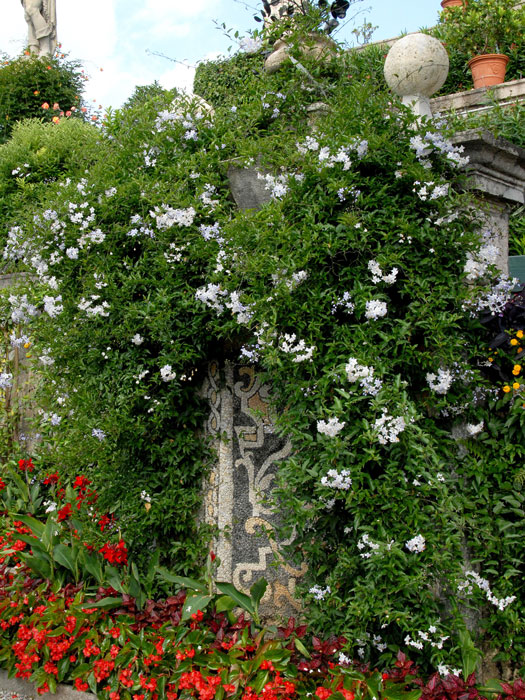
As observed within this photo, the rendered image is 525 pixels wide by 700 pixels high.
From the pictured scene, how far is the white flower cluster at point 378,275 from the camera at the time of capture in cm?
240

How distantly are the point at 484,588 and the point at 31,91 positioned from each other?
9923 mm

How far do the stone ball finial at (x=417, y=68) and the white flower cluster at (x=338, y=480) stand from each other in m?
1.61

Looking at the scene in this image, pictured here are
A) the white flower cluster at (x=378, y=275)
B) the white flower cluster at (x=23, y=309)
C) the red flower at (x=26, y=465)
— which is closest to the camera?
the white flower cluster at (x=378, y=275)

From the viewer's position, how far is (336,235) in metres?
2.49

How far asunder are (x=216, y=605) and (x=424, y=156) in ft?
6.71

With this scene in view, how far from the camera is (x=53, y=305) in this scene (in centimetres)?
314

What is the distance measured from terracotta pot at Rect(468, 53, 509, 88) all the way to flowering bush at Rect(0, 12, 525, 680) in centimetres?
400

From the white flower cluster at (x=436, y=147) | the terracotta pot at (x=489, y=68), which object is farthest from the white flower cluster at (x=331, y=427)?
the terracotta pot at (x=489, y=68)

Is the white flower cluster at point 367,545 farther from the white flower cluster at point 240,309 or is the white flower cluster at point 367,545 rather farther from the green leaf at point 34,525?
the green leaf at point 34,525

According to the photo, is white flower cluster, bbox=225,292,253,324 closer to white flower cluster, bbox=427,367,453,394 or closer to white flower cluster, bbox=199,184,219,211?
white flower cluster, bbox=199,184,219,211

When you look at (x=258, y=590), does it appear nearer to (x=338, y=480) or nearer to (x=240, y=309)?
(x=338, y=480)

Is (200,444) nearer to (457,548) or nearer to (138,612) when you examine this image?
(138,612)

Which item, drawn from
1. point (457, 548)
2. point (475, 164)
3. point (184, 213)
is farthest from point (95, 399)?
point (475, 164)

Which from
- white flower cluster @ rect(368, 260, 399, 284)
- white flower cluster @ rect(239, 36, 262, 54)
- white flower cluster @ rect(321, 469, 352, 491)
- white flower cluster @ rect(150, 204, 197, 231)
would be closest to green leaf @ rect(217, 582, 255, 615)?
white flower cluster @ rect(321, 469, 352, 491)
